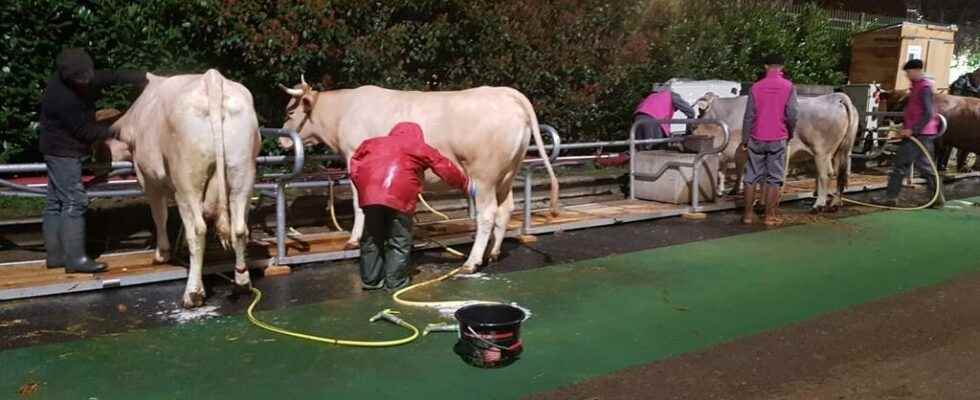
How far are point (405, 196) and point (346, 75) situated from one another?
4.20m

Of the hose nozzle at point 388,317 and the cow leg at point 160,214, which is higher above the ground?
the cow leg at point 160,214

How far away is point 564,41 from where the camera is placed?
11906 mm

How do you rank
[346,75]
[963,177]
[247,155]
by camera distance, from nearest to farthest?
[247,155] < [346,75] < [963,177]

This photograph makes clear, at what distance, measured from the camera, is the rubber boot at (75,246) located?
639cm

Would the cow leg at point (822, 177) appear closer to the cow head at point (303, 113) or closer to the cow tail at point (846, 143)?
the cow tail at point (846, 143)

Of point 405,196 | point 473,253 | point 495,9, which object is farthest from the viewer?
point 495,9

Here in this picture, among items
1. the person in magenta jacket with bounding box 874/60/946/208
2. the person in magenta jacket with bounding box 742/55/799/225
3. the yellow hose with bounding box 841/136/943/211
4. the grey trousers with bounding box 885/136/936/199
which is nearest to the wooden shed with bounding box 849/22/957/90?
the person in magenta jacket with bounding box 874/60/946/208

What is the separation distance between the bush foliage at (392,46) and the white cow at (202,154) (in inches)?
130

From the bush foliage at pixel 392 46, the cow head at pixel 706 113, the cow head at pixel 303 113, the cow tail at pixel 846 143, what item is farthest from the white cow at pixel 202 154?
the cow tail at pixel 846 143

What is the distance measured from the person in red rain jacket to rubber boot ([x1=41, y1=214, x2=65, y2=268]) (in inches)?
95.5

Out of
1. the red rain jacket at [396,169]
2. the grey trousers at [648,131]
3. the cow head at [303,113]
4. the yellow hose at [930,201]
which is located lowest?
the yellow hose at [930,201]

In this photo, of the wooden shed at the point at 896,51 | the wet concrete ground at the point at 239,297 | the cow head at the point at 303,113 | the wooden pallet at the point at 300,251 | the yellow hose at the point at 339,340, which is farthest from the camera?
the wooden shed at the point at 896,51

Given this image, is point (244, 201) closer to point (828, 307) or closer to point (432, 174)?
point (432, 174)

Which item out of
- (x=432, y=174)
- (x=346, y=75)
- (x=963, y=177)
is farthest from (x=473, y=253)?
(x=963, y=177)
